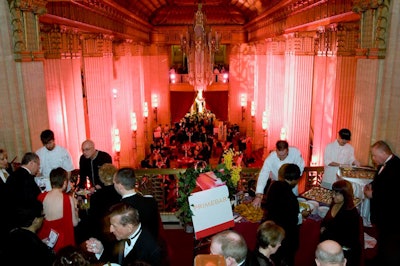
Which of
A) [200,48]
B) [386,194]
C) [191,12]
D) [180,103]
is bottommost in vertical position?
[180,103]

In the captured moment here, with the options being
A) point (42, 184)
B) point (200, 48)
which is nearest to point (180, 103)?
point (200, 48)

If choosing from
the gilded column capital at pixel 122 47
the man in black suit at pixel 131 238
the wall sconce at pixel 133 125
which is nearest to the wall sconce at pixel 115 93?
the gilded column capital at pixel 122 47

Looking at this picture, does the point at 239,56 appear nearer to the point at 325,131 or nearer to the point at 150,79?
the point at 150,79

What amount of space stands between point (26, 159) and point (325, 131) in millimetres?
8181

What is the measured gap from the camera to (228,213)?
409cm

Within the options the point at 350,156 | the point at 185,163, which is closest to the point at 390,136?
the point at 350,156

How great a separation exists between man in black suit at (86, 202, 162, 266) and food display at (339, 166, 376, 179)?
323 centimetres

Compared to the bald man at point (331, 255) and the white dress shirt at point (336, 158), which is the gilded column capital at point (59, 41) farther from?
the bald man at point (331, 255)

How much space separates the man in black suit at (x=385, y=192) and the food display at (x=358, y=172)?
1.23ft

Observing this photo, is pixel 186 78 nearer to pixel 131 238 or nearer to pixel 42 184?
pixel 42 184

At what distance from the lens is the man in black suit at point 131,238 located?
2.94 meters

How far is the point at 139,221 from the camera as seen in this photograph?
121 inches

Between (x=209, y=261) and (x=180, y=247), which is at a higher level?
(x=209, y=261)

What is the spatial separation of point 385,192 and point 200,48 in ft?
34.5
